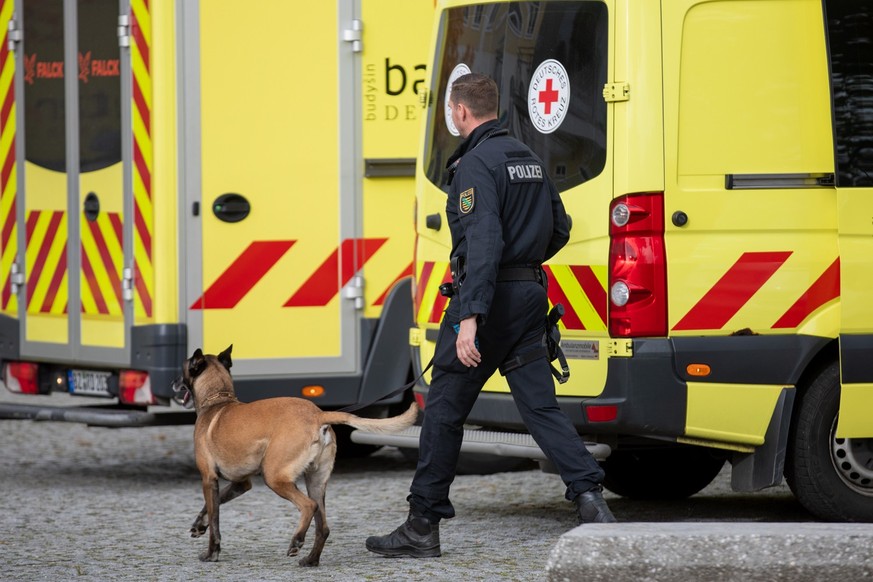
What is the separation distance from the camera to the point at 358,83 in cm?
831

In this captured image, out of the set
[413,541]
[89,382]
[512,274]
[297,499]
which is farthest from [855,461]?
[89,382]

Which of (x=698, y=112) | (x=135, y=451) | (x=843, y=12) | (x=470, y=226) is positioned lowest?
(x=135, y=451)

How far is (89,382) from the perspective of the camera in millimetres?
8477

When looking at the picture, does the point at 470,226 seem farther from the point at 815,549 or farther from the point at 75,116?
the point at 75,116

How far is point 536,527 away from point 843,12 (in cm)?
250

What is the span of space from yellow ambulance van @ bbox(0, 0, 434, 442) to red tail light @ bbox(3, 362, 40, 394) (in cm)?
35

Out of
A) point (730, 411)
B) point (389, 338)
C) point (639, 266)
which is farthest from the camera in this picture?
point (389, 338)

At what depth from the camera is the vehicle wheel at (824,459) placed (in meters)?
6.42

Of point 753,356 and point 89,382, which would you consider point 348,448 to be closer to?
point 89,382

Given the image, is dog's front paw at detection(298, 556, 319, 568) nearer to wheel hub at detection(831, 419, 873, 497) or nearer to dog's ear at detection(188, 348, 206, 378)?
dog's ear at detection(188, 348, 206, 378)

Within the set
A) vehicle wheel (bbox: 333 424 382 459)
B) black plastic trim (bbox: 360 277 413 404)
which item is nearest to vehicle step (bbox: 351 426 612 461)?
black plastic trim (bbox: 360 277 413 404)

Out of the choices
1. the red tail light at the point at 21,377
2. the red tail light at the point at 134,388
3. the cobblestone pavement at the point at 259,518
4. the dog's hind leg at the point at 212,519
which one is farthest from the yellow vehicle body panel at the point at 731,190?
the red tail light at the point at 21,377

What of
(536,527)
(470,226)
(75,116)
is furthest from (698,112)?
(75,116)

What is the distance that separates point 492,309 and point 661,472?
2.14 metres
